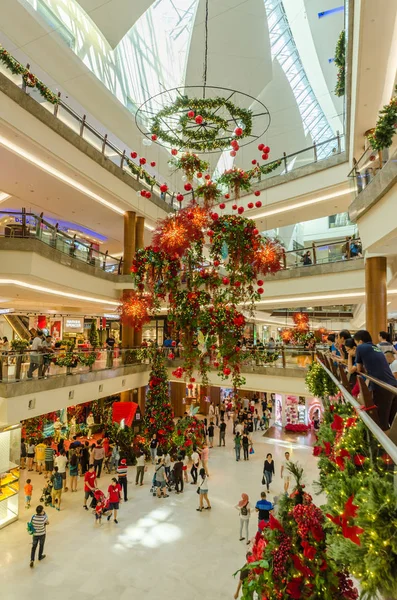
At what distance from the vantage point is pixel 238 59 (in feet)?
62.3

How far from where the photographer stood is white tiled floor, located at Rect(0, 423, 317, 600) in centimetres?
610

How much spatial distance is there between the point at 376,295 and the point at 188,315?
6.01 meters

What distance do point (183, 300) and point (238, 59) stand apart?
1852cm

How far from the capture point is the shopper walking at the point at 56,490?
8.97 m

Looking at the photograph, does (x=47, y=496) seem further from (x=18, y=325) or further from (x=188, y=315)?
(x=18, y=325)

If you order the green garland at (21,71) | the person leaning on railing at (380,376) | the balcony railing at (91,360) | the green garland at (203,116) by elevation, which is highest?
the green garland at (21,71)

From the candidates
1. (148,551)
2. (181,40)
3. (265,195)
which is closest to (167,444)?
(148,551)

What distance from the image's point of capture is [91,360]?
450 inches

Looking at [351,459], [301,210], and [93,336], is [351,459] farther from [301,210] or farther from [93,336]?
[93,336]

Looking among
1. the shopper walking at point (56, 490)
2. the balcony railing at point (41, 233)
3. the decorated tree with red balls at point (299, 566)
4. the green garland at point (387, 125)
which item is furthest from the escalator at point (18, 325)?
the green garland at point (387, 125)

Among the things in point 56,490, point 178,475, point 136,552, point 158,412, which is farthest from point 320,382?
point 56,490

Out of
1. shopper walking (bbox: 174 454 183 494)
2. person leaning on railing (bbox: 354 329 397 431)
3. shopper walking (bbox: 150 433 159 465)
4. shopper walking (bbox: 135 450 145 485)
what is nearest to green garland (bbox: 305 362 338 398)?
person leaning on railing (bbox: 354 329 397 431)

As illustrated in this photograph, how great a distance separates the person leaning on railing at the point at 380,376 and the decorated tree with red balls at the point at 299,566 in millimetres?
1289

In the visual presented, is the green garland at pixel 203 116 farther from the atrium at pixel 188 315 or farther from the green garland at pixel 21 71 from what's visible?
the green garland at pixel 21 71
